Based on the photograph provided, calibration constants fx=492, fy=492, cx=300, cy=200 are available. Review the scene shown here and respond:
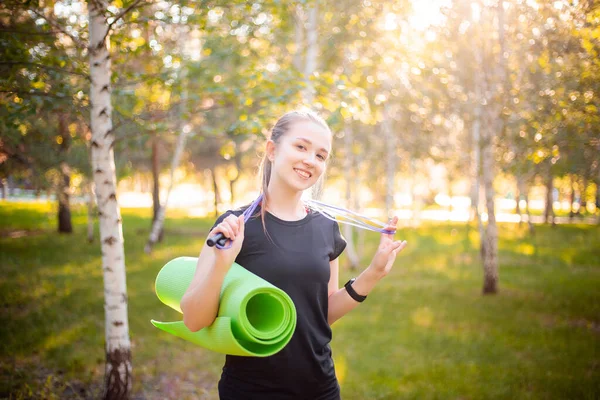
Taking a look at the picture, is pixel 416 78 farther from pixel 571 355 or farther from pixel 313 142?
pixel 313 142

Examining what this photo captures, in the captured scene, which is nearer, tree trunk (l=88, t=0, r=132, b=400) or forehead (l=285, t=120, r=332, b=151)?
forehead (l=285, t=120, r=332, b=151)

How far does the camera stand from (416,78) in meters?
12.6

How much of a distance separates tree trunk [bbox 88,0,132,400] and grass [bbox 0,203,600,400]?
2.94 feet

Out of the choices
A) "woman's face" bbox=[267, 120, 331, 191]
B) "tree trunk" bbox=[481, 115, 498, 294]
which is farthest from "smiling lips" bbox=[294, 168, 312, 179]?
"tree trunk" bbox=[481, 115, 498, 294]

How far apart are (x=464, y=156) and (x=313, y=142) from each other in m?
19.7

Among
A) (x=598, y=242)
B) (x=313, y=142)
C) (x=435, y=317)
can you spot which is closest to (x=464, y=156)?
(x=598, y=242)

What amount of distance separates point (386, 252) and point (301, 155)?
610 millimetres

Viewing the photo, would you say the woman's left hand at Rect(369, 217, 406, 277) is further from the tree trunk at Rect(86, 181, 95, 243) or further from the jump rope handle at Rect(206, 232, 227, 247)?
the tree trunk at Rect(86, 181, 95, 243)

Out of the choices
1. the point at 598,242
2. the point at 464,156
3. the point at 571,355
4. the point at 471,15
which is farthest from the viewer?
the point at 464,156

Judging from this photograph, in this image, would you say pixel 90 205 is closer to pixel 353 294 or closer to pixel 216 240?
pixel 353 294

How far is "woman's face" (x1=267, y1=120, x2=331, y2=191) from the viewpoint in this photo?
2223 millimetres

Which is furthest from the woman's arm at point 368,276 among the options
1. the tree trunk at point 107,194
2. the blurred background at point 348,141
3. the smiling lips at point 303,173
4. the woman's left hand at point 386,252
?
the tree trunk at point 107,194

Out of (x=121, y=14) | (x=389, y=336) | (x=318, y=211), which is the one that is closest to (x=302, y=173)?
(x=318, y=211)

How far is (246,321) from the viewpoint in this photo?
182 centimetres
